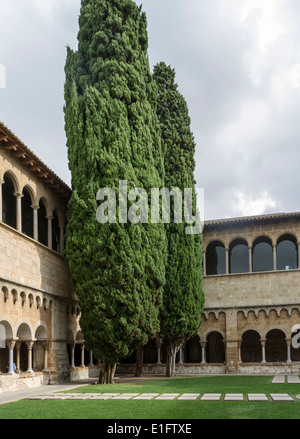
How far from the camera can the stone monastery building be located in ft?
57.7

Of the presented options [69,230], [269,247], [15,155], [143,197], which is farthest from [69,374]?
[269,247]

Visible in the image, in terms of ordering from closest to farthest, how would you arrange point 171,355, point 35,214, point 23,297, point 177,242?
point 23,297 → point 35,214 → point 177,242 → point 171,355

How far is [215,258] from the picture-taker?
29.4 meters

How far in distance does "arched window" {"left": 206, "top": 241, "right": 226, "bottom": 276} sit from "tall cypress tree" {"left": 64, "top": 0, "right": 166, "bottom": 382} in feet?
26.2

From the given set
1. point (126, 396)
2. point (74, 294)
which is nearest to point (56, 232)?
point (74, 294)

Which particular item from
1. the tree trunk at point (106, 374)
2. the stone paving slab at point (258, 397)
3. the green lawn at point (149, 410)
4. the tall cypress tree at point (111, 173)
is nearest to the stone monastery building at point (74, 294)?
the tall cypress tree at point (111, 173)

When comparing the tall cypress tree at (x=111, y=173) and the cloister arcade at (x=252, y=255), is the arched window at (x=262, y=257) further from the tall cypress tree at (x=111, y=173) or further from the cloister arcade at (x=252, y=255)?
the tall cypress tree at (x=111, y=173)

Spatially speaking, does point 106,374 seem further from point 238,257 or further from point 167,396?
point 238,257

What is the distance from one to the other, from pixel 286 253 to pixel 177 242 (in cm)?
658

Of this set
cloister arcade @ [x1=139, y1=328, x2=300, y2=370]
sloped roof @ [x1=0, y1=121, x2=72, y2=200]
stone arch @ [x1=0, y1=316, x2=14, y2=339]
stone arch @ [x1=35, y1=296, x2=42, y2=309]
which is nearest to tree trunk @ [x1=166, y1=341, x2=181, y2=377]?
cloister arcade @ [x1=139, y1=328, x2=300, y2=370]

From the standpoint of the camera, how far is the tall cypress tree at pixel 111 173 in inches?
735

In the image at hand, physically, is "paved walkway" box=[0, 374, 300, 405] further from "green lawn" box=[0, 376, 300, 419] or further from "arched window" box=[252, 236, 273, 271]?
"arched window" box=[252, 236, 273, 271]

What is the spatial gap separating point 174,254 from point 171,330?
3118 mm
